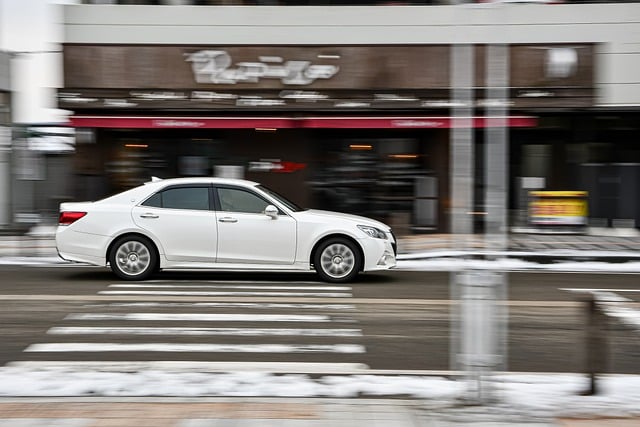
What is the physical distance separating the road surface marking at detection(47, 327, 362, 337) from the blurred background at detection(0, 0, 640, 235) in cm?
1135

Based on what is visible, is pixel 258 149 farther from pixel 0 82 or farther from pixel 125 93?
pixel 0 82

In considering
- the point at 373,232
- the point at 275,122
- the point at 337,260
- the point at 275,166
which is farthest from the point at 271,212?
the point at 275,166

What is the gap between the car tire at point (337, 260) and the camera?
40.5 feet

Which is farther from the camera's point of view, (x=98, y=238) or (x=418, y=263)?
(x=418, y=263)

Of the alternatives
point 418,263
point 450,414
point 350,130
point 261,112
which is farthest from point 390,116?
point 450,414

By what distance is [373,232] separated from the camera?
1245 cm

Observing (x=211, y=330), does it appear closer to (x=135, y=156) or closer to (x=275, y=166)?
(x=275, y=166)

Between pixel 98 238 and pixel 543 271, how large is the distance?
8.01m

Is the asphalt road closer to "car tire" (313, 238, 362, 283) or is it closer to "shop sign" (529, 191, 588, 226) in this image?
"car tire" (313, 238, 362, 283)

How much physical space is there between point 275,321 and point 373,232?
3387 mm

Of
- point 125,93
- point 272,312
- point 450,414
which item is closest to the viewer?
point 450,414

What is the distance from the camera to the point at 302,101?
20766mm

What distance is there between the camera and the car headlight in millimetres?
12375

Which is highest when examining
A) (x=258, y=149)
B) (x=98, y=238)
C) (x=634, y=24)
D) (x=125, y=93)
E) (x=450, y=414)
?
(x=634, y=24)
